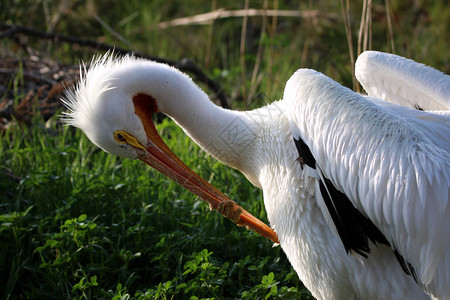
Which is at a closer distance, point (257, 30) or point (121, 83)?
point (121, 83)

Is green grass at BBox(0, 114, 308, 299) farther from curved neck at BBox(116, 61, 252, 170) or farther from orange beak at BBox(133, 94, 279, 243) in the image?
curved neck at BBox(116, 61, 252, 170)

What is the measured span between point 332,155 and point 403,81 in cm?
121

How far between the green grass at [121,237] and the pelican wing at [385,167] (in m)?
0.88

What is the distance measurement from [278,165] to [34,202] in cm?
204

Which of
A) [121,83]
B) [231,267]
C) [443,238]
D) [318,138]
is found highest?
[121,83]

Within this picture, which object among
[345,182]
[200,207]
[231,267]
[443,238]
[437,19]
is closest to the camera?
Answer: [443,238]

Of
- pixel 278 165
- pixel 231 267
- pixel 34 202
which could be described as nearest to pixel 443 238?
pixel 278 165

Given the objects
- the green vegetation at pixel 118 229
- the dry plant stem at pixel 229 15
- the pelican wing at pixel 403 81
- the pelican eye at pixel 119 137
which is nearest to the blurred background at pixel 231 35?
the dry plant stem at pixel 229 15

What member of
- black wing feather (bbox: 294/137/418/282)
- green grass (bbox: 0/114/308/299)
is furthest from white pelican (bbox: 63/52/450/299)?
green grass (bbox: 0/114/308/299)

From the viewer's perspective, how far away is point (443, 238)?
2395 mm

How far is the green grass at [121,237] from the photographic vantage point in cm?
347

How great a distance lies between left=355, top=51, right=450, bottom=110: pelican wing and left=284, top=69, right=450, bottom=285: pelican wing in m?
0.72

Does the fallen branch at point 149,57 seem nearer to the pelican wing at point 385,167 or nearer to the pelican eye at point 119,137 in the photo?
the pelican eye at point 119,137

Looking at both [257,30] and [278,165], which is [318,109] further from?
[257,30]
